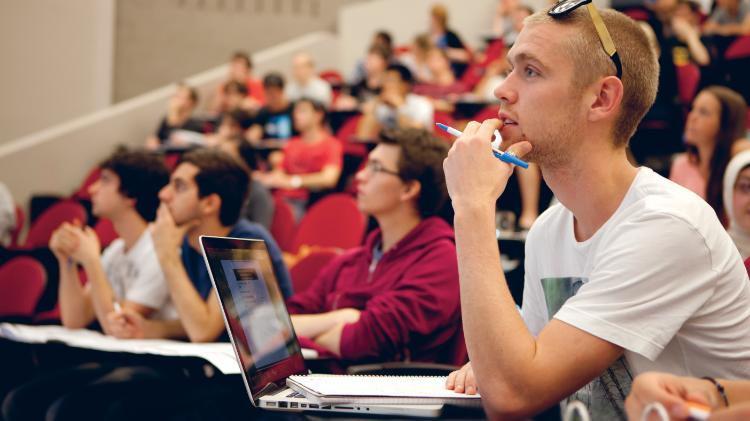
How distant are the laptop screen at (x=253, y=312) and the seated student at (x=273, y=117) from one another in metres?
5.42

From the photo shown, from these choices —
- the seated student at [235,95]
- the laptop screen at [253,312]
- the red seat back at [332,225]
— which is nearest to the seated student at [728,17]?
the red seat back at [332,225]

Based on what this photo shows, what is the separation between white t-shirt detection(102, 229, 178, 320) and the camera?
9.16 feet

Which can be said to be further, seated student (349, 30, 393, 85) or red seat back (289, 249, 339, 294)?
seated student (349, 30, 393, 85)

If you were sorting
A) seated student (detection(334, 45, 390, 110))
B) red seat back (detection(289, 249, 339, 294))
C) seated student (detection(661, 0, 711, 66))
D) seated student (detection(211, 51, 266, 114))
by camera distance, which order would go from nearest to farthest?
red seat back (detection(289, 249, 339, 294)), seated student (detection(661, 0, 711, 66)), seated student (detection(334, 45, 390, 110)), seated student (detection(211, 51, 266, 114))

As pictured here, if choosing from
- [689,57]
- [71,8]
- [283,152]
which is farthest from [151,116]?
[689,57]

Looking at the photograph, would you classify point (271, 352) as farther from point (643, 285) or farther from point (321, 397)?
point (643, 285)

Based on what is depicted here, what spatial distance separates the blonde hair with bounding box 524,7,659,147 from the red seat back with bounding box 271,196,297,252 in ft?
10.4

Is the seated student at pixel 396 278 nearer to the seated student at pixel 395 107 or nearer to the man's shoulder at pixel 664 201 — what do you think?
the man's shoulder at pixel 664 201

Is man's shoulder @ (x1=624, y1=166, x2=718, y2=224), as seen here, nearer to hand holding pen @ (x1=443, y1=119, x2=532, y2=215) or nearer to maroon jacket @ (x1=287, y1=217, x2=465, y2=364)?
hand holding pen @ (x1=443, y1=119, x2=532, y2=215)

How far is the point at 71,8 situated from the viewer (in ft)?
26.9

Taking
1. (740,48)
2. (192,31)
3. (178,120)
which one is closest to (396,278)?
(740,48)

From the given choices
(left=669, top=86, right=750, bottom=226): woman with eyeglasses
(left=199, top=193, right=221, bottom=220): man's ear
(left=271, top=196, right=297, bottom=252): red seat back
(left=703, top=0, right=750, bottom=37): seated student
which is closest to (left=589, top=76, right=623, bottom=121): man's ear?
(left=199, top=193, right=221, bottom=220): man's ear

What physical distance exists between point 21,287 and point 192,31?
260 inches

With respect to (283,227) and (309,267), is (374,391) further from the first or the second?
(283,227)
